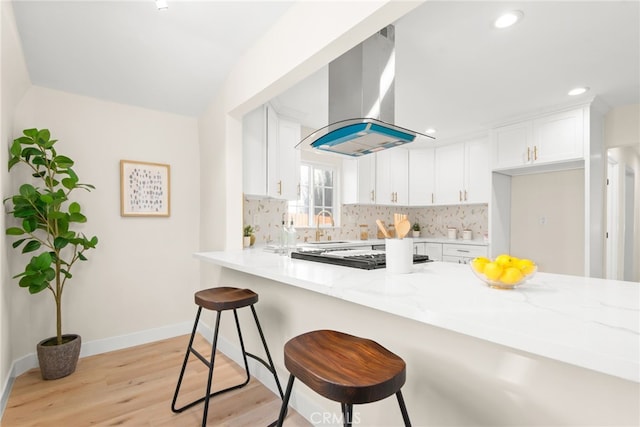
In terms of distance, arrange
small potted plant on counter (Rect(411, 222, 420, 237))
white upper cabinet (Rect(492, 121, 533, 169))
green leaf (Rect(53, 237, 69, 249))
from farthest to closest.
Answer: small potted plant on counter (Rect(411, 222, 420, 237)) < white upper cabinet (Rect(492, 121, 533, 169)) < green leaf (Rect(53, 237, 69, 249))

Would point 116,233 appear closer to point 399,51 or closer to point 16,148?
point 16,148

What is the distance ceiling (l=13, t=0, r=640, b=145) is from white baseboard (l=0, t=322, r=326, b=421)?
2.25 meters

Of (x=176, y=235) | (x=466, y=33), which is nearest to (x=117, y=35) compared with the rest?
(x=176, y=235)

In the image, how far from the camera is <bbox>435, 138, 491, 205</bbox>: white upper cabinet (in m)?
4.47

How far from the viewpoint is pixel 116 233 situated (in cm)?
296

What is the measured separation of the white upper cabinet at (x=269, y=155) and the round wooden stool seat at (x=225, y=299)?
120cm

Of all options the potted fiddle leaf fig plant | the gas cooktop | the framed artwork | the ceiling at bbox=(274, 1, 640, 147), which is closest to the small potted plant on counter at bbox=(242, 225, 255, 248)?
the framed artwork

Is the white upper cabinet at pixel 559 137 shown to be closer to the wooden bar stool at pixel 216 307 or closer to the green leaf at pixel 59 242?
the wooden bar stool at pixel 216 307

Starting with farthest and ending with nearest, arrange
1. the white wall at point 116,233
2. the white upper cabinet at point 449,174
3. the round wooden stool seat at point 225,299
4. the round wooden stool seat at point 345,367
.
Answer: the white upper cabinet at point 449,174, the white wall at point 116,233, the round wooden stool seat at point 225,299, the round wooden stool seat at point 345,367

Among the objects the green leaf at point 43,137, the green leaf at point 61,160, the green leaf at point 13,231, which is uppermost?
the green leaf at point 43,137

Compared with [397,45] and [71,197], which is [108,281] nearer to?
[71,197]

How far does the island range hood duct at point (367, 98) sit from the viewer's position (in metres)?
1.95

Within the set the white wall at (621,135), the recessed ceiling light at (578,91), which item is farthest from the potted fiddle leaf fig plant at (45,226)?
the white wall at (621,135)

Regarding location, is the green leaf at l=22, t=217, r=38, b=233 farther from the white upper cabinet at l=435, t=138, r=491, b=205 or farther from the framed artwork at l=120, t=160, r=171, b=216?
the white upper cabinet at l=435, t=138, r=491, b=205
